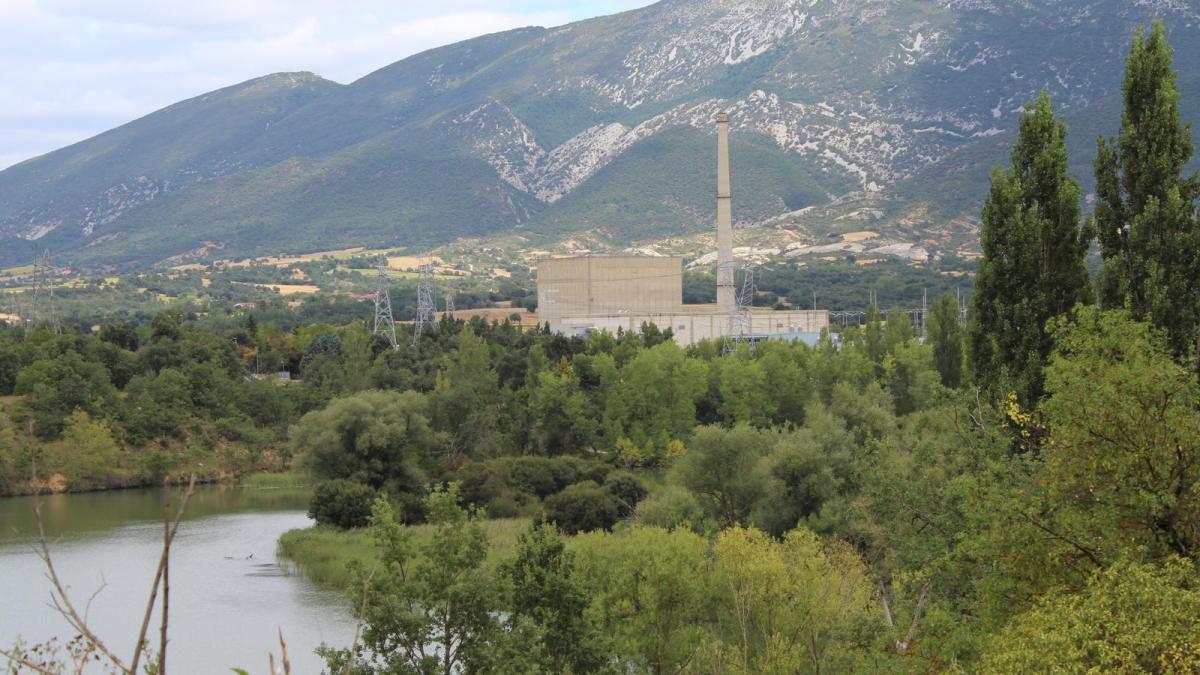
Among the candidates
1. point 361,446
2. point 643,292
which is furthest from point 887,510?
point 643,292

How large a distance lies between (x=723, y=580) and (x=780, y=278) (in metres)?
110

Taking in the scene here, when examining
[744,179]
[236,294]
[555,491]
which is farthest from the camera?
[744,179]

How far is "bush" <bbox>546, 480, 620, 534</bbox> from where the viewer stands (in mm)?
42094

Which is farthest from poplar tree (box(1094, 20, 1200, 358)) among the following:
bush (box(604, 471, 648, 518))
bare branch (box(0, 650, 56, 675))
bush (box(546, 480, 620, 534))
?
bush (box(604, 471, 648, 518))

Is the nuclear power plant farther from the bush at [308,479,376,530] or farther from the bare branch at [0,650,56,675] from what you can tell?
the bare branch at [0,650,56,675]

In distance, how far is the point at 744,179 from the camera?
187 m

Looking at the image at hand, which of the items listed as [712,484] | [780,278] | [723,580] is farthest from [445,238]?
[723,580]

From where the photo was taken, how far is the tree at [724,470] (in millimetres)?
39062

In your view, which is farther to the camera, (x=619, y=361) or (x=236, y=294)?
(x=236, y=294)

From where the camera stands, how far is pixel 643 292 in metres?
92.1

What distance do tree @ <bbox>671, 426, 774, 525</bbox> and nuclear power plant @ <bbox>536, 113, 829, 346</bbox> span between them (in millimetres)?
47058

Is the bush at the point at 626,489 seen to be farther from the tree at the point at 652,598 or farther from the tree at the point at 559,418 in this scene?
the tree at the point at 652,598

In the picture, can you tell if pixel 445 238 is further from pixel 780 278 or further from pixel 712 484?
pixel 712 484

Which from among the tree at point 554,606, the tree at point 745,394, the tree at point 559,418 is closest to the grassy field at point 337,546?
the tree at point 554,606
